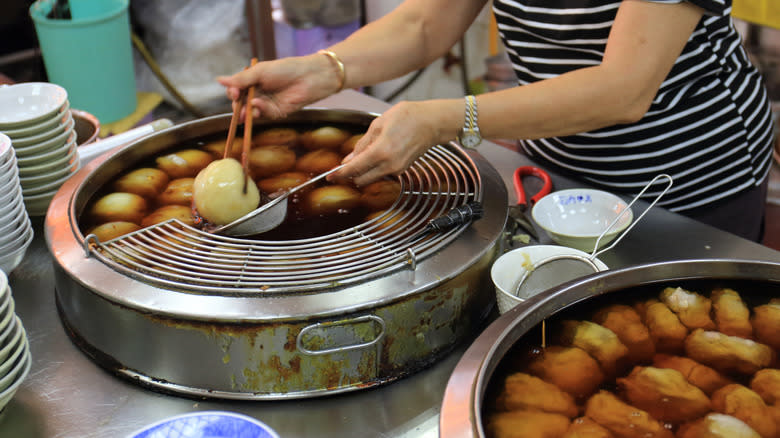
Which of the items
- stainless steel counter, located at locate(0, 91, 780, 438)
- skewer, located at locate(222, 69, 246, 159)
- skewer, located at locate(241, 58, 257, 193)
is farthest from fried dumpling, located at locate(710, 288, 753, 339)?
skewer, located at locate(222, 69, 246, 159)

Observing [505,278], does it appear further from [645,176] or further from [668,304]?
[645,176]

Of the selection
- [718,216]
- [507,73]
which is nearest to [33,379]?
[718,216]

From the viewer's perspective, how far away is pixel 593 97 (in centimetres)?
157

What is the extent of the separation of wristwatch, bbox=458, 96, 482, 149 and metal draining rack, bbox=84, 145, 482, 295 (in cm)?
10

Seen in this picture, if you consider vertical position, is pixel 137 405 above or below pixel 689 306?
below

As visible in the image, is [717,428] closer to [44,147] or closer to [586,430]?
[586,430]

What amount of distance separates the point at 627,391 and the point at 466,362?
0.27 m

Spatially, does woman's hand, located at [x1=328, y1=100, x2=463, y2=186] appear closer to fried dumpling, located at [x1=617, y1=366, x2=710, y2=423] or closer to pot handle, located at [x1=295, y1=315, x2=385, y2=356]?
pot handle, located at [x1=295, y1=315, x2=385, y2=356]

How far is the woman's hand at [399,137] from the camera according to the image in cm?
152

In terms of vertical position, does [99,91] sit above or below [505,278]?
below

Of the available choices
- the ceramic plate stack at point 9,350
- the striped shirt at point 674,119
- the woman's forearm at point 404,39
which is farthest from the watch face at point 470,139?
the ceramic plate stack at point 9,350


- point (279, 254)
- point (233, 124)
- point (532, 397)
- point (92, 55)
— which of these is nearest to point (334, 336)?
point (279, 254)

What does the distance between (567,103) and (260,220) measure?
0.73 meters

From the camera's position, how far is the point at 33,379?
1.35m
